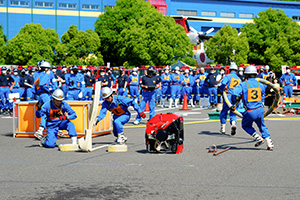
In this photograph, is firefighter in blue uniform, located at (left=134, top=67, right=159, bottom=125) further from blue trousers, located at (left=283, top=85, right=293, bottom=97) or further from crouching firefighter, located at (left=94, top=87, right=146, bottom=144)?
blue trousers, located at (left=283, top=85, right=293, bottom=97)

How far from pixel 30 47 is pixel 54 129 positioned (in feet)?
166

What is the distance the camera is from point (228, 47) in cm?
6294

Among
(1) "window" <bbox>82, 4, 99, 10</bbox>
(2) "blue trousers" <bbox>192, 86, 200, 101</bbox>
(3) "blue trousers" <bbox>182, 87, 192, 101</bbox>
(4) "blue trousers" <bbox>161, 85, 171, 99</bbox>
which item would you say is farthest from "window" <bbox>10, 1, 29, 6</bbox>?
(3) "blue trousers" <bbox>182, 87, 192, 101</bbox>

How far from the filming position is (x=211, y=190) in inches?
275

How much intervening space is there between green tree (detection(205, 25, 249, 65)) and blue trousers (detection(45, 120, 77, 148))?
52382mm

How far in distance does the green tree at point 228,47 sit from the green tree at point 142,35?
136 inches

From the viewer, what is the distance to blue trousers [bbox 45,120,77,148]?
11625 mm

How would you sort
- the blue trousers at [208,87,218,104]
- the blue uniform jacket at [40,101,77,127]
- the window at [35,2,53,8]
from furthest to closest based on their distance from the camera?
the window at [35,2,53,8] < the blue trousers at [208,87,218,104] < the blue uniform jacket at [40,101,77,127]

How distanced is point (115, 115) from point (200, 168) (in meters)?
3.65

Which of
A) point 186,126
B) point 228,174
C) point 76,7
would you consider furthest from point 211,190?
point 76,7

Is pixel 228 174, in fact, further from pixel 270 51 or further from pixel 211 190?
pixel 270 51

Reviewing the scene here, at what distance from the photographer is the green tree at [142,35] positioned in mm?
56594

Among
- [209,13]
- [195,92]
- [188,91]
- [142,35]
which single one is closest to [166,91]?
[188,91]

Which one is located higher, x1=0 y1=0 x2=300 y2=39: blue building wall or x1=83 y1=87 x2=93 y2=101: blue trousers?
x1=0 y1=0 x2=300 y2=39: blue building wall
